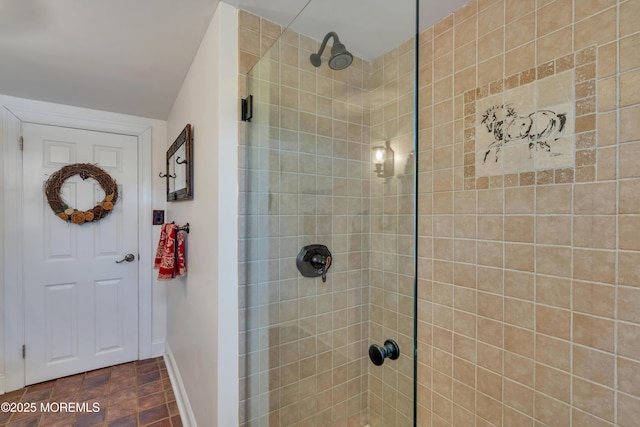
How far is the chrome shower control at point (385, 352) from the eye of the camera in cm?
88

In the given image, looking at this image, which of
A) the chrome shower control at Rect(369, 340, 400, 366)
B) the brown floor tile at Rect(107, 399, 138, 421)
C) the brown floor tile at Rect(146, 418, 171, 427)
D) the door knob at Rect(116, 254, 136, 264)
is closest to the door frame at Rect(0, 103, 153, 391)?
the door knob at Rect(116, 254, 136, 264)

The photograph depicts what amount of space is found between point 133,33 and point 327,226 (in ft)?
4.56

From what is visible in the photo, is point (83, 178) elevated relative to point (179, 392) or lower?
elevated

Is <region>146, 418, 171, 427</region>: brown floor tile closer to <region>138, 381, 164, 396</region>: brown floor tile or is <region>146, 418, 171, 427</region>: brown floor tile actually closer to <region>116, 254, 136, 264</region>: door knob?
<region>138, 381, 164, 396</region>: brown floor tile

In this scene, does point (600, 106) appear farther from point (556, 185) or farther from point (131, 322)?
point (131, 322)

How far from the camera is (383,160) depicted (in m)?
0.96

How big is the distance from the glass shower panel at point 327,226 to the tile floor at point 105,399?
1.12m

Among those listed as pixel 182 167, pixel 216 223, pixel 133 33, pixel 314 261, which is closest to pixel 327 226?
pixel 314 261

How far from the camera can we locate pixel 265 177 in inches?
51.2

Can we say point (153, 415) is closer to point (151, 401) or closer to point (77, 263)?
point (151, 401)

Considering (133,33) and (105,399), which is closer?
(133,33)

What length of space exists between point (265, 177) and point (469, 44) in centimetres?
115

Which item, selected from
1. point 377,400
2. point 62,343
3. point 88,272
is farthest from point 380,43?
point 62,343

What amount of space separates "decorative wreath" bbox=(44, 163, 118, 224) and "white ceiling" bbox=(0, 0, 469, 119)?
0.60 meters
